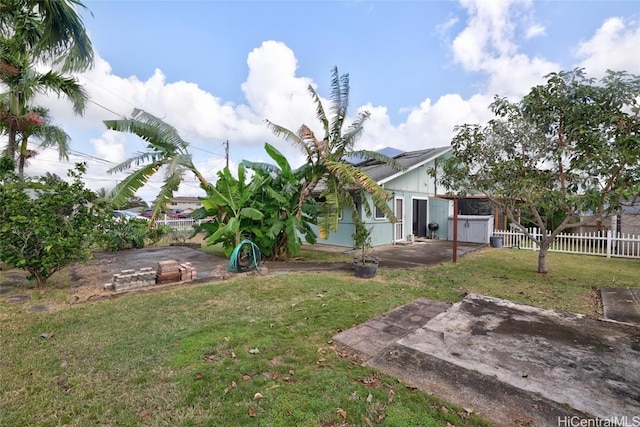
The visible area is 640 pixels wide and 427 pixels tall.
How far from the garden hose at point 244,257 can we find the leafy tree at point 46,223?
303cm

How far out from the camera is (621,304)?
17.4ft

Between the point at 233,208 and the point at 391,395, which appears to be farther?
the point at 233,208

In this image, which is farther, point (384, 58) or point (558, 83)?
point (384, 58)

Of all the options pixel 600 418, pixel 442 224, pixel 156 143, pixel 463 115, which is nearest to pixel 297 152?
pixel 156 143

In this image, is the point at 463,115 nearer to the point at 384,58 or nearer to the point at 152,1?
the point at 384,58

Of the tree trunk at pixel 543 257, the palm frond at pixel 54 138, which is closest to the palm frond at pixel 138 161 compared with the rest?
the palm frond at pixel 54 138

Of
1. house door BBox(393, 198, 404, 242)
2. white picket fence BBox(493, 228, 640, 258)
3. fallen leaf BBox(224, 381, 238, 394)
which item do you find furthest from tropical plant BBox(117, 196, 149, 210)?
white picket fence BBox(493, 228, 640, 258)

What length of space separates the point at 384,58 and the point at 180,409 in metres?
12.8

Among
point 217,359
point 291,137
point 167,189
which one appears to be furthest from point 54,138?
point 217,359

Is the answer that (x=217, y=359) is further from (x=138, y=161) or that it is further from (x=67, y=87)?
(x=67, y=87)

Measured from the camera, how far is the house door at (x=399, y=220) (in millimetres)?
13391

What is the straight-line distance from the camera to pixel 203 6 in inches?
364

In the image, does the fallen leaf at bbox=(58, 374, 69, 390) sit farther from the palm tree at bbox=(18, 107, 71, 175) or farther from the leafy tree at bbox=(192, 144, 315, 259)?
the palm tree at bbox=(18, 107, 71, 175)

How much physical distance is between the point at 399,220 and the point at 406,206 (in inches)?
38.0
